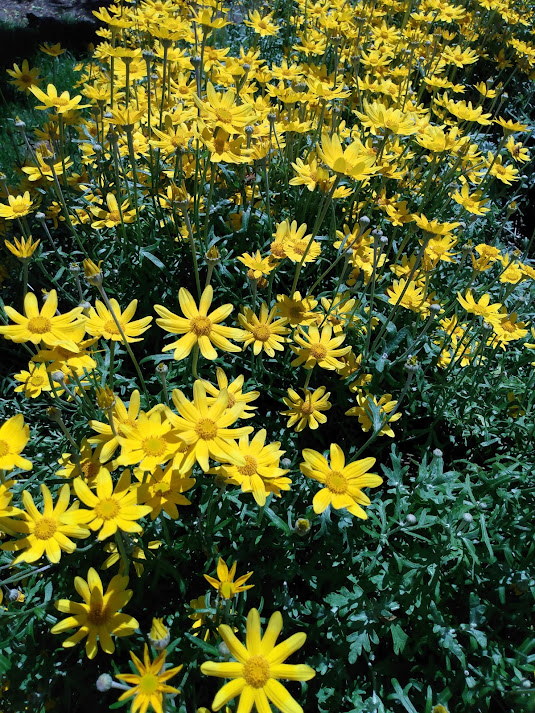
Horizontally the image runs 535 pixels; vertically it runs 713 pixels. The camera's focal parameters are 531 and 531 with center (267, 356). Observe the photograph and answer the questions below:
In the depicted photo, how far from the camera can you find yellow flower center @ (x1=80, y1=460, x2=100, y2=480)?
1.70m

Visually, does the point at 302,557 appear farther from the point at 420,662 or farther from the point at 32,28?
the point at 32,28

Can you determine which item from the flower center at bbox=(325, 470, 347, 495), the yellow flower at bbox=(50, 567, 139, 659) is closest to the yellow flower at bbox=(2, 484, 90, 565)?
the yellow flower at bbox=(50, 567, 139, 659)

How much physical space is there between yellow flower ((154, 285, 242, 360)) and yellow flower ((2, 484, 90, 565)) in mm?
542

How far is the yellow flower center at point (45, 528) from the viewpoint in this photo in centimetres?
144

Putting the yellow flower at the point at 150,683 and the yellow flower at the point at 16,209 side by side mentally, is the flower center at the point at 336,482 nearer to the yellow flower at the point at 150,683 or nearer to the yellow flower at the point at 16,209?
the yellow flower at the point at 150,683

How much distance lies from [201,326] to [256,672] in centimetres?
100

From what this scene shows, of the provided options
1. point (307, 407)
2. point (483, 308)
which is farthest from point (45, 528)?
point (483, 308)

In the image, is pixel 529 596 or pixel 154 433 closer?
pixel 154 433

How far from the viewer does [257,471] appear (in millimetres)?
1600

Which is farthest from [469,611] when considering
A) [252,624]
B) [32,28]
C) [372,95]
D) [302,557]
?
[32,28]

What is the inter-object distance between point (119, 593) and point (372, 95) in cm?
373

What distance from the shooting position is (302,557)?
210cm

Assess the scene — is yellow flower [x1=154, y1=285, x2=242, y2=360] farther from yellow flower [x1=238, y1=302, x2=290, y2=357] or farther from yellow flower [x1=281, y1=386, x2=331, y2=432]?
yellow flower [x1=281, y1=386, x2=331, y2=432]

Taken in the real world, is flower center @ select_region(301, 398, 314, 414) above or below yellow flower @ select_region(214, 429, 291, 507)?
below
